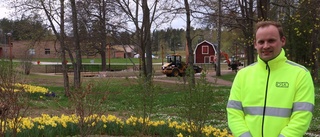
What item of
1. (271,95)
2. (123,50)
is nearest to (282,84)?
(271,95)

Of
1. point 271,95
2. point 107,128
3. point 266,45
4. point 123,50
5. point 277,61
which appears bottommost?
point 107,128

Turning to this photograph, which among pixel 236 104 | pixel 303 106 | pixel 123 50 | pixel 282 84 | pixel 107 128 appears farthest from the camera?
pixel 123 50

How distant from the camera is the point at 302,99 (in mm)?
2844

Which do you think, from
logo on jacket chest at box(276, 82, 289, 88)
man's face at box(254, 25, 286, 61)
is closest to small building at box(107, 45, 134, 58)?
man's face at box(254, 25, 286, 61)

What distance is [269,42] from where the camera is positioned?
9.86 ft

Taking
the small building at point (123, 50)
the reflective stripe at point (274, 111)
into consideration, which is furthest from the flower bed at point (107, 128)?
the small building at point (123, 50)

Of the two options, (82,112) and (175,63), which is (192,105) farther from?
(175,63)

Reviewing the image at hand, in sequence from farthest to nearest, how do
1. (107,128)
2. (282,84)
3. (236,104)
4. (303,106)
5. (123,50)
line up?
(123,50) < (107,128) < (236,104) < (282,84) < (303,106)

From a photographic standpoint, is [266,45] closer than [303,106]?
No

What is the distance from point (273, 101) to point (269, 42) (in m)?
0.47

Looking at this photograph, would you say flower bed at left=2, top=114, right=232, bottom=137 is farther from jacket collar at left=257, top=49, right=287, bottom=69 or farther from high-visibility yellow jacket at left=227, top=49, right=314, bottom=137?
jacket collar at left=257, top=49, right=287, bottom=69

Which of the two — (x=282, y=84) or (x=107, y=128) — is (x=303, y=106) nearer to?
(x=282, y=84)

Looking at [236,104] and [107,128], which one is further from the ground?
[236,104]

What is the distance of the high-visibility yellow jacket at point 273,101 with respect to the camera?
284 centimetres
